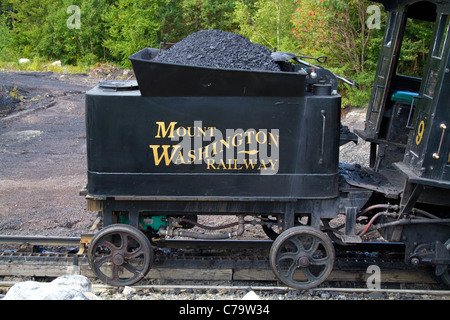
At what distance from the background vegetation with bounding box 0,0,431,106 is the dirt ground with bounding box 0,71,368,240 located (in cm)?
199

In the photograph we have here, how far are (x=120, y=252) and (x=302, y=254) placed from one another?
1.99 meters

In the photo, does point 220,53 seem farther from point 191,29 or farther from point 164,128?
point 191,29

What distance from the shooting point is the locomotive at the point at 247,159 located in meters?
4.82

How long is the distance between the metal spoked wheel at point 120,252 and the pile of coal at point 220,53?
6.22 feet

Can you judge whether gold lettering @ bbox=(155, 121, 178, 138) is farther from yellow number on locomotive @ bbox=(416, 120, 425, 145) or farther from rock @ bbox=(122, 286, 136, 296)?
yellow number on locomotive @ bbox=(416, 120, 425, 145)

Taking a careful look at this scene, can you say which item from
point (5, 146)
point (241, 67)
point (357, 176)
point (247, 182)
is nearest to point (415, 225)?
point (357, 176)

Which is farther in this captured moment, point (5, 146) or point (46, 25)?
point (46, 25)

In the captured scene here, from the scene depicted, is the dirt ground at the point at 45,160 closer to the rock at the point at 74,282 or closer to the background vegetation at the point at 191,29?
the background vegetation at the point at 191,29

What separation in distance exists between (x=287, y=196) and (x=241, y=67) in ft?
4.68

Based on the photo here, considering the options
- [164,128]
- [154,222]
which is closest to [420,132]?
[164,128]

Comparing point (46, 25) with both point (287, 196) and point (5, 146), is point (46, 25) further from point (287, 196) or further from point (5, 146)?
point (287, 196)

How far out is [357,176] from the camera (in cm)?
588

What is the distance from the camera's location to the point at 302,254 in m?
5.27

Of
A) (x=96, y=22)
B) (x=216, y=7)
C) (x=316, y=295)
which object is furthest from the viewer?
(x=96, y=22)
